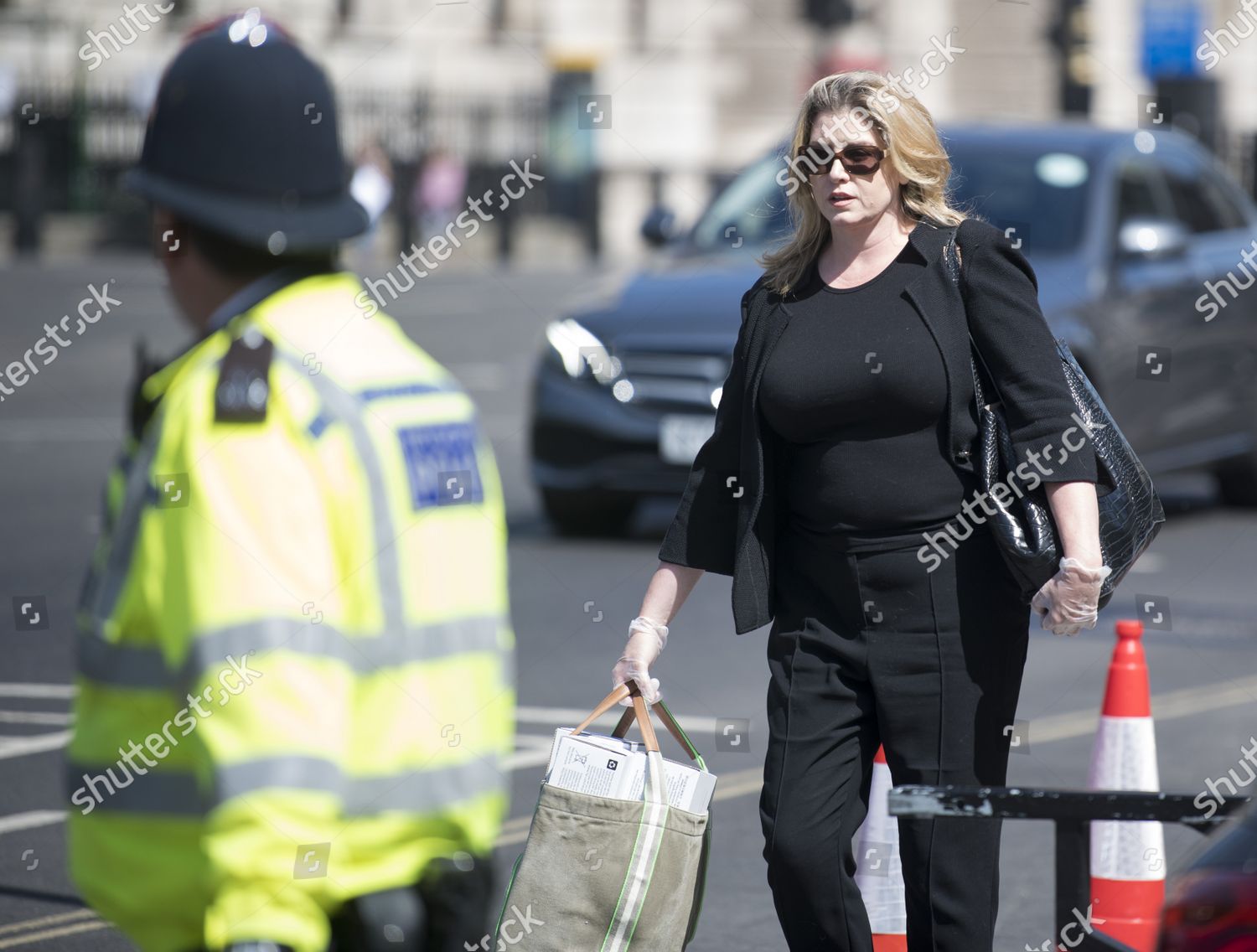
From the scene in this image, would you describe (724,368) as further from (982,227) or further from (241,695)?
(241,695)

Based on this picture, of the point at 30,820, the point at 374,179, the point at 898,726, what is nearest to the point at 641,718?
the point at 898,726

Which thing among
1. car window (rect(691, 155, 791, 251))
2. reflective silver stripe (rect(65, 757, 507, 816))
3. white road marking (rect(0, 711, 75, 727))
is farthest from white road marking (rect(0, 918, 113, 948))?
car window (rect(691, 155, 791, 251))

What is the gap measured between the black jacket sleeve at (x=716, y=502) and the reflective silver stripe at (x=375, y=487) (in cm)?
167

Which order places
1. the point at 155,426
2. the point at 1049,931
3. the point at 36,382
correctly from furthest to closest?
1. the point at 36,382
2. the point at 1049,931
3. the point at 155,426

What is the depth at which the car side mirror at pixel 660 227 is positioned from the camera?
36.4 feet

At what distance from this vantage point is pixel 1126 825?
4.64 metres

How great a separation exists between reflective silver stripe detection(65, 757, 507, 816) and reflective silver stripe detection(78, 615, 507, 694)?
10 cm

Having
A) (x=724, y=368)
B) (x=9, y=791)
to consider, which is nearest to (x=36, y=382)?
(x=724, y=368)

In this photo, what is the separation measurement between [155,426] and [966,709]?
180 centimetres

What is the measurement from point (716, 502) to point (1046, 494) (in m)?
0.62

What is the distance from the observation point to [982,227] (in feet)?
12.1

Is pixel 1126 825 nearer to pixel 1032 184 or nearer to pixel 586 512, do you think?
pixel 586 512

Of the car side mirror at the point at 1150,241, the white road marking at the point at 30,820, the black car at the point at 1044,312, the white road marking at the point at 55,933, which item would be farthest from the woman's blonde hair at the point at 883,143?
the car side mirror at the point at 1150,241

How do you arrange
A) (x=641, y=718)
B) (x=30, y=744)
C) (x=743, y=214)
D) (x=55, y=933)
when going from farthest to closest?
1. (x=743, y=214)
2. (x=30, y=744)
3. (x=55, y=933)
4. (x=641, y=718)
